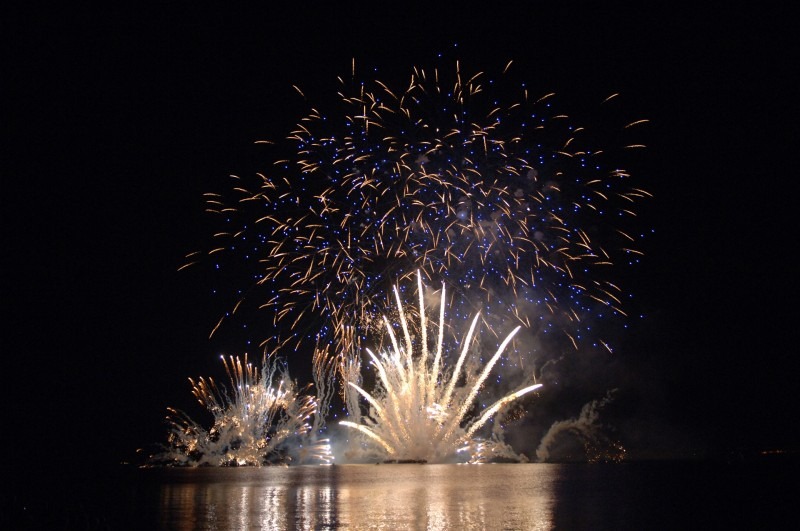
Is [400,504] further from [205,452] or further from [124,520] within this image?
[205,452]

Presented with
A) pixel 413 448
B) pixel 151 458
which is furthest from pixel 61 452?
pixel 413 448

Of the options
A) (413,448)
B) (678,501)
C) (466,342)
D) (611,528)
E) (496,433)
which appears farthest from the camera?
(496,433)

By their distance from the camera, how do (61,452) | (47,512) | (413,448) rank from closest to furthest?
(47,512) < (413,448) < (61,452)

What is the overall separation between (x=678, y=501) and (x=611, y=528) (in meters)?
10.1

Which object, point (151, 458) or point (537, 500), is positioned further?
point (151, 458)

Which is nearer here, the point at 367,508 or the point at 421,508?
the point at 421,508

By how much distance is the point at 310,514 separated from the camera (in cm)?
2172

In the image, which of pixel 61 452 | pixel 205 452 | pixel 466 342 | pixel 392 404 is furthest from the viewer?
pixel 205 452

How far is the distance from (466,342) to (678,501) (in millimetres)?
23145

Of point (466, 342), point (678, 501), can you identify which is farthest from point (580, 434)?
point (678, 501)

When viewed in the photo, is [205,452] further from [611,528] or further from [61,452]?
[611,528]

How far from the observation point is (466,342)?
1925 inches

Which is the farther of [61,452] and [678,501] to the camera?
[61,452]

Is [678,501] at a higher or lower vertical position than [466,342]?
lower
